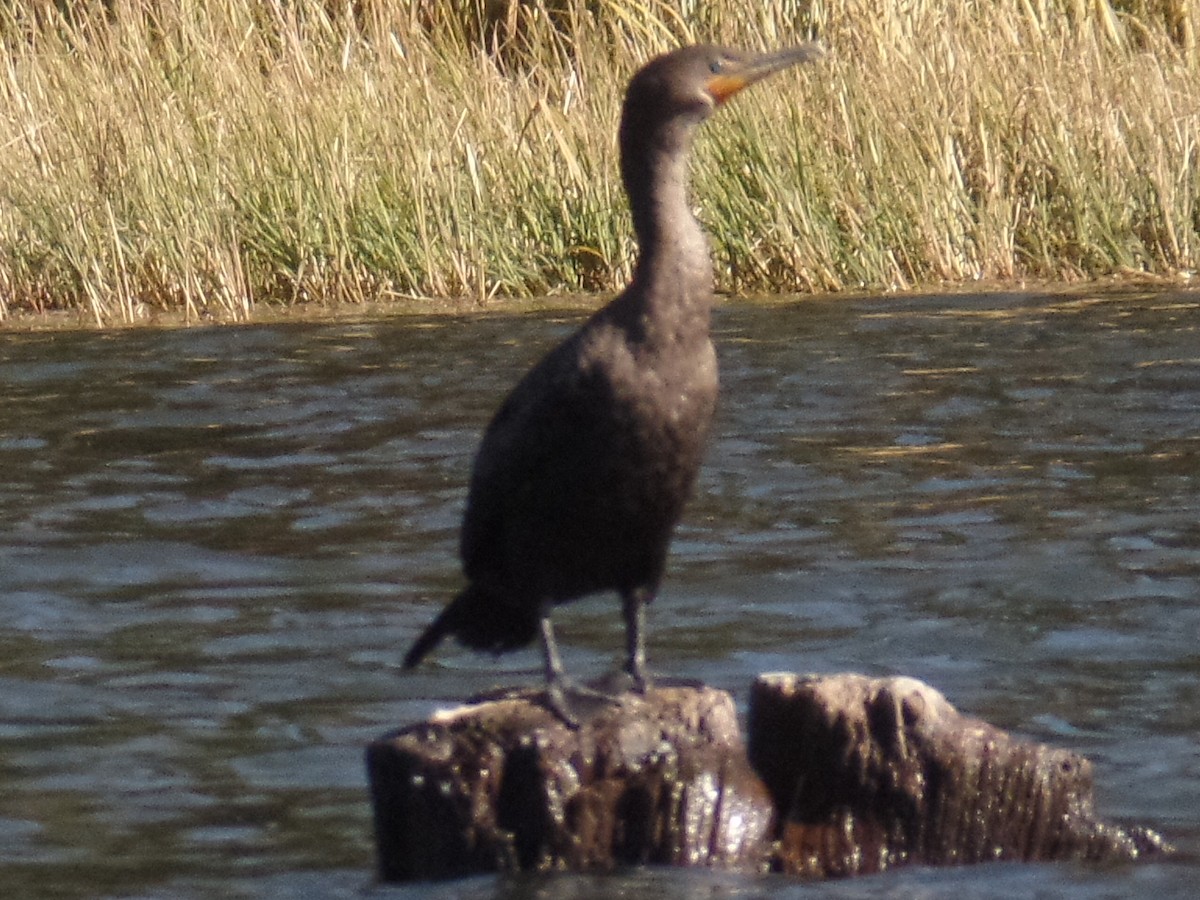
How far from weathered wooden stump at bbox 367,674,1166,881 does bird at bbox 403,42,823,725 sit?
0.14 metres

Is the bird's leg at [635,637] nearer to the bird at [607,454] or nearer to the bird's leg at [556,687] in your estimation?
the bird at [607,454]

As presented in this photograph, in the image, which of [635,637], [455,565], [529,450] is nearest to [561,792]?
[635,637]

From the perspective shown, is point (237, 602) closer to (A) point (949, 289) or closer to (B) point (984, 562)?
(B) point (984, 562)

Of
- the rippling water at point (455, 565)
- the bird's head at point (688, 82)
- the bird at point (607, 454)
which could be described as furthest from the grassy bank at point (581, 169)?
the bird at point (607, 454)

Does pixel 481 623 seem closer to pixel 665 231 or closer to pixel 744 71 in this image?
pixel 665 231

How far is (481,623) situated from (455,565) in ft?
7.49

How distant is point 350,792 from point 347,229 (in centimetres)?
713

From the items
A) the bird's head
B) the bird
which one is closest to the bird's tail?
the bird

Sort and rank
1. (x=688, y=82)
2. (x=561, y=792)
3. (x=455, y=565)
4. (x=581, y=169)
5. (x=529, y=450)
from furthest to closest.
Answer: (x=581, y=169) < (x=455, y=565) < (x=688, y=82) < (x=529, y=450) < (x=561, y=792)

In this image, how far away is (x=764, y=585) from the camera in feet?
21.9

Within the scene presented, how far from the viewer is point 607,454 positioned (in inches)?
173

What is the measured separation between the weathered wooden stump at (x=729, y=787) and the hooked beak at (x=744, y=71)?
56.8 inches

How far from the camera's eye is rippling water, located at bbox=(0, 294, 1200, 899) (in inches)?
193

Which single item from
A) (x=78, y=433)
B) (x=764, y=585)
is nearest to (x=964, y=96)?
(x=78, y=433)
